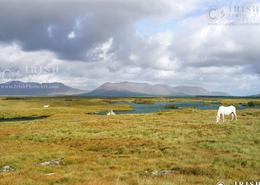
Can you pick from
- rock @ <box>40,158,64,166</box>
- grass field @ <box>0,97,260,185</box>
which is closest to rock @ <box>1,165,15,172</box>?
grass field @ <box>0,97,260,185</box>

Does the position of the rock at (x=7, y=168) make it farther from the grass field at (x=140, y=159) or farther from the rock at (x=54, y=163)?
the rock at (x=54, y=163)

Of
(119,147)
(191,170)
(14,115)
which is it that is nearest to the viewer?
(191,170)

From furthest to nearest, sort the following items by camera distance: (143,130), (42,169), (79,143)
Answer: (143,130), (79,143), (42,169)

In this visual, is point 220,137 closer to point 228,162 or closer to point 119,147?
point 119,147

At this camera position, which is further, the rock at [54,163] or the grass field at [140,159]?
the rock at [54,163]

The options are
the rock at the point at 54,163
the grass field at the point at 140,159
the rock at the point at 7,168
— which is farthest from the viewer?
the rock at the point at 54,163

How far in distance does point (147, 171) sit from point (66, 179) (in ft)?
15.9

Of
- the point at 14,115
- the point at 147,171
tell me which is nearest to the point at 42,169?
the point at 147,171

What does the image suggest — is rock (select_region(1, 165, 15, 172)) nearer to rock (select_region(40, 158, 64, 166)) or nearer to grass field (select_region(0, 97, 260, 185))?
grass field (select_region(0, 97, 260, 185))

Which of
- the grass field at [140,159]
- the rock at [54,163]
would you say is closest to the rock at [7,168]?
the grass field at [140,159]

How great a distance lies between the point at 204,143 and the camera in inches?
1022

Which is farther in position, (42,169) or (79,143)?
(79,143)

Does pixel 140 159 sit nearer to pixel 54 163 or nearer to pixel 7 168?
pixel 54 163

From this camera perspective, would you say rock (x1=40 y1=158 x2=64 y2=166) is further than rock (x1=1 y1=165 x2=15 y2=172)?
Yes
